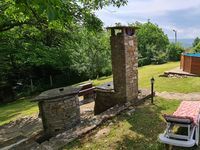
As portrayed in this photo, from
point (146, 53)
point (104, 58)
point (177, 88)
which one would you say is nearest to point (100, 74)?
point (104, 58)

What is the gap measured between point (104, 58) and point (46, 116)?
14.2 m

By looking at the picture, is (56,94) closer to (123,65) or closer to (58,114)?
(58,114)

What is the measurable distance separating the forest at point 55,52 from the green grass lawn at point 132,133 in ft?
10.9

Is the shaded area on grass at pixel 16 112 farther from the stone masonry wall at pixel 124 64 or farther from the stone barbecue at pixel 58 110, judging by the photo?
the stone masonry wall at pixel 124 64

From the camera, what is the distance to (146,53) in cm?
3014

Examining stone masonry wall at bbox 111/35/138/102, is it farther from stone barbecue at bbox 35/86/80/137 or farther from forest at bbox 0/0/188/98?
stone barbecue at bbox 35/86/80/137

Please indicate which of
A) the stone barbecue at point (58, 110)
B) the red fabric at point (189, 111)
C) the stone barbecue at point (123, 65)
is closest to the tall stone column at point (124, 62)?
the stone barbecue at point (123, 65)

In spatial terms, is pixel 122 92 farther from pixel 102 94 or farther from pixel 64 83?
pixel 64 83

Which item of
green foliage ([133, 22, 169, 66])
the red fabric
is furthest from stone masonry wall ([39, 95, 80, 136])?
green foliage ([133, 22, 169, 66])

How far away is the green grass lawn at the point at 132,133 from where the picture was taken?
4.92 meters

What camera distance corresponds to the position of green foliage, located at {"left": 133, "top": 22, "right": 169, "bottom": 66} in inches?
1114

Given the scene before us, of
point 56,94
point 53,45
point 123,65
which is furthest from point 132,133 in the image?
point 53,45

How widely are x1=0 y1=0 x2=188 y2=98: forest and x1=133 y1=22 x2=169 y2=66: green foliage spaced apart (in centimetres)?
14

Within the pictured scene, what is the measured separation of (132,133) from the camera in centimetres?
552
